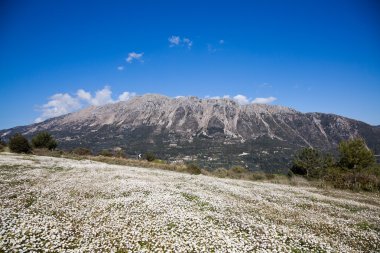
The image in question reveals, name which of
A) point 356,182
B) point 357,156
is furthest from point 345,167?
point 356,182

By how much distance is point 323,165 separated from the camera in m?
69.7

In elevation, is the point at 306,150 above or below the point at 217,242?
above

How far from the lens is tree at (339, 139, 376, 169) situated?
62.8 meters

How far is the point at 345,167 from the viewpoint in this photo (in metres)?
63.1

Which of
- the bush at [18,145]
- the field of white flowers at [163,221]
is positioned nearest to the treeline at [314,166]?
the bush at [18,145]

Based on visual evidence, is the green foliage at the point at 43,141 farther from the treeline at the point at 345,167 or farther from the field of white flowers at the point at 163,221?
the treeline at the point at 345,167

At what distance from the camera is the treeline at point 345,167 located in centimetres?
4494

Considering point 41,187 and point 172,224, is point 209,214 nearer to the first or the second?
point 172,224

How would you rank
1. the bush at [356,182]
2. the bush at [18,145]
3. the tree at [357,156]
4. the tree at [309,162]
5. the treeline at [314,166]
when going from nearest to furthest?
1. the bush at [356,182]
2. the treeline at [314,166]
3. the bush at [18,145]
4. the tree at [357,156]
5. the tree at [309,162]

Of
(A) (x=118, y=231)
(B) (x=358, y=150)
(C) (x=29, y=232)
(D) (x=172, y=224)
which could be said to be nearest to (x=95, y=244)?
(A) (x=118, y=231)

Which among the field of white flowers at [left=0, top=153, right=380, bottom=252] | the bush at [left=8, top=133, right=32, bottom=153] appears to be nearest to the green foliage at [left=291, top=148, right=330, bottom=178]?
the field of white flowers at [left=0, top=153, right=380, bottom=252]

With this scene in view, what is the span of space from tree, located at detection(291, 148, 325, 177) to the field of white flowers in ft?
136

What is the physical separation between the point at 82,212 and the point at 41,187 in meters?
9.13

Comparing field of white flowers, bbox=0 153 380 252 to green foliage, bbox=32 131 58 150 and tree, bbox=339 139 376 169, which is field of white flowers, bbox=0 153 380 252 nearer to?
tree, bbox=339 139 376 169
